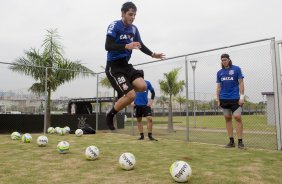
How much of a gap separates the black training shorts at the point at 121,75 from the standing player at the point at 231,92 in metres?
3.13

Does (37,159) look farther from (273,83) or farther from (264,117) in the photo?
(264,117)

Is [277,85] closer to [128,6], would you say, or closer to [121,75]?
[121,75]

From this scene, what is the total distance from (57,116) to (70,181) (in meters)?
9.71

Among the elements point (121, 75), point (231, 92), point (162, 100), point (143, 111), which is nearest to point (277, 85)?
point (231, 92)

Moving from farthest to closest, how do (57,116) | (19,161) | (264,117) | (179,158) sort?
(57,116), (264,117), (179,158), (19,161)

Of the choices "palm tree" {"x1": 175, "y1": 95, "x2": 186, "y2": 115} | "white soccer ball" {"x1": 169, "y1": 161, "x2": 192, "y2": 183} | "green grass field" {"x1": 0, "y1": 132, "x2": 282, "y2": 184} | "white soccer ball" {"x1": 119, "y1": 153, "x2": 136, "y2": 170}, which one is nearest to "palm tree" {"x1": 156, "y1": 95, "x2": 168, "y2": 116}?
"palm tree" {"x1": 175, "y1": 95, "x2": 186, "y2": 115}

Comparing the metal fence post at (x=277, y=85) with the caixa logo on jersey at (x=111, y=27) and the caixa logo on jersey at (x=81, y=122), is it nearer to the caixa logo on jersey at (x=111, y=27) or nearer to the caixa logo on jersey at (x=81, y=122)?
the caixa logo on jersey at (x=111, y=27)

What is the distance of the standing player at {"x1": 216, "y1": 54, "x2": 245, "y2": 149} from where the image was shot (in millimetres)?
6715

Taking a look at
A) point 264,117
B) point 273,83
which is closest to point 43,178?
point 273,83

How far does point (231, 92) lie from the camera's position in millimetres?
6906

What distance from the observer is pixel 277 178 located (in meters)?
3.72

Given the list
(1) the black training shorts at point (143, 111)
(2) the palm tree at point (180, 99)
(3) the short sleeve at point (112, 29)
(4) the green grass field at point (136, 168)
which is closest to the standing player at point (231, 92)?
(4) the green grass field at point (136, 168)

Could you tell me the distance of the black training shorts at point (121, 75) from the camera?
14.3 ft

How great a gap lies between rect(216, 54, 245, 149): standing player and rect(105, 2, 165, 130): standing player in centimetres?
313
